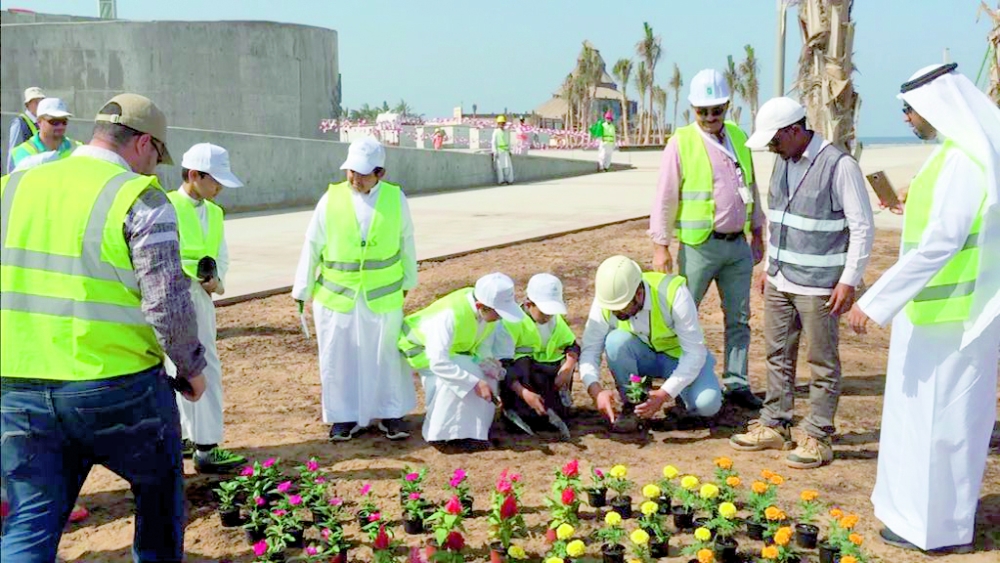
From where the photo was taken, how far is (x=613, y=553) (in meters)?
3.69

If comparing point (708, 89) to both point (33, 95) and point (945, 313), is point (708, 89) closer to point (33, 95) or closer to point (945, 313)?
point (945, 313)

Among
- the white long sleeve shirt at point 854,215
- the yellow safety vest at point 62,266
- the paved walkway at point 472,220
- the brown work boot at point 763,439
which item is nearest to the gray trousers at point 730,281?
the brown work boot at point 763,439

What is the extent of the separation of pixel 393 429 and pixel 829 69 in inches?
187

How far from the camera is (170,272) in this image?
2.74m

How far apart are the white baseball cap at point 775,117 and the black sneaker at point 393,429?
2687mm

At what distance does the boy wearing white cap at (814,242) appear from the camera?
464cm

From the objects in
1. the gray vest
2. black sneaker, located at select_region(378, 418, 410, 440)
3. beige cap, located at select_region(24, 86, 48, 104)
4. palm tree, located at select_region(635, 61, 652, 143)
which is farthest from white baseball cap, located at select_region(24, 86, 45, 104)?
palm tree, located at select_region(635, 61, 652, 143)

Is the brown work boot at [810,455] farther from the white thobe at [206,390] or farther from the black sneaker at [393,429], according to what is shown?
the white thobe at [206,390]

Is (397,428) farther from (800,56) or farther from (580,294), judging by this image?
(800,56)

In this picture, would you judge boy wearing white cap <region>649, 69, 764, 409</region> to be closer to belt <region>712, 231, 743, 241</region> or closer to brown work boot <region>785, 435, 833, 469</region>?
belt <region>712, 231, 743, 241</region>

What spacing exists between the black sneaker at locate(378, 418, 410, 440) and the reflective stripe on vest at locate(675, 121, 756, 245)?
2194mm

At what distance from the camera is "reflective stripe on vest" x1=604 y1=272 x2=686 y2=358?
17.6ft

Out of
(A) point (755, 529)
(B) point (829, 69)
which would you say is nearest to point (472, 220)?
(B) point (829, 69)

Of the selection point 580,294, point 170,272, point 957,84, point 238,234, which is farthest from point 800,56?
point 238,234
